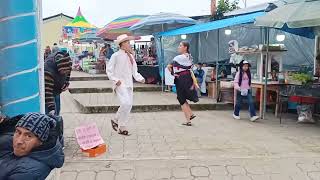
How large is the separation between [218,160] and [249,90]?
13.3 ft

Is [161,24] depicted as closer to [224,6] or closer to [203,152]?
[224,6]

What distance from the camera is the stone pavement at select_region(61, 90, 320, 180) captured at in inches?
221

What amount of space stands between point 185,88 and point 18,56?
16.6ft

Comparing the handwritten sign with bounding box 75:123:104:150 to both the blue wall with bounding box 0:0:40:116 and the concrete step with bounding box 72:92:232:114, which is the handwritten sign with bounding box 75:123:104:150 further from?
the concrete step with bounding box 72:92:232:114

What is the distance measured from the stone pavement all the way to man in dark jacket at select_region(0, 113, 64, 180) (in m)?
2.63

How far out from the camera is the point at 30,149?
2.79 m

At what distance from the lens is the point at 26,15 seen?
13.5 ft

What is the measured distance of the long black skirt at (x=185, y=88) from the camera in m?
8.88

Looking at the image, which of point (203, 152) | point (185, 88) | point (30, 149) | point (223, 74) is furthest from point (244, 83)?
point (30, 149)

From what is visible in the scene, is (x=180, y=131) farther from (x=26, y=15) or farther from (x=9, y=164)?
(x=9, y=164)

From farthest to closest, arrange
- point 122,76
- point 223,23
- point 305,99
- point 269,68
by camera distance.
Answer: point 223,23 → point 269,68 → point 305,99 → point 122,76

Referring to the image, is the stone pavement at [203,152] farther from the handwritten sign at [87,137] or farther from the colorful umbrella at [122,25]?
the colorful umbrella at [122,25]

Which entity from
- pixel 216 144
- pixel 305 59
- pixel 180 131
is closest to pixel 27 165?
pixel 216 144

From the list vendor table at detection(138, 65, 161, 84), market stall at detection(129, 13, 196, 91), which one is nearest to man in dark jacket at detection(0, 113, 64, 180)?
market stall at detection(129, 13, 196, 91)
